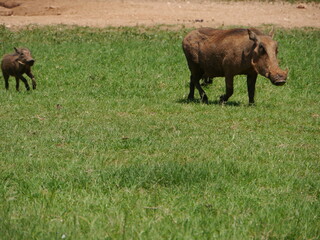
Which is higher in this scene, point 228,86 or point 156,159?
point 156,159

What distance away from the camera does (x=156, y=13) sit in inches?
913

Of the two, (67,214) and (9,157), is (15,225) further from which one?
(9,157)

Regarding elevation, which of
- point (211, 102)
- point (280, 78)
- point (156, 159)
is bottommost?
point (211, 102)

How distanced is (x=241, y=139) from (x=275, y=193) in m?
2.32

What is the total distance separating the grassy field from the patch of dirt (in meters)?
8.03

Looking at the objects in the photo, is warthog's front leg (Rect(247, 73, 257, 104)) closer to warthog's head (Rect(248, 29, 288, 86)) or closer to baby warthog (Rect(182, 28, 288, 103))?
baby warthog (Rect(182, 28, 288, 103))

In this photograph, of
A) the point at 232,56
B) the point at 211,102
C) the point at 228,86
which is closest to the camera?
the point at 232,56

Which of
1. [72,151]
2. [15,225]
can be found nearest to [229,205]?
[15,225]

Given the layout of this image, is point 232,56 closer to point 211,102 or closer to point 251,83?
point 251,83

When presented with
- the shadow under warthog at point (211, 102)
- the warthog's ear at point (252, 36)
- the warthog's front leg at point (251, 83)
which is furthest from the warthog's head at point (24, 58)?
the warthog's ear at point (252, 36)

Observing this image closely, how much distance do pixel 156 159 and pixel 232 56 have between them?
4.36 m

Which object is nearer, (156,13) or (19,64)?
(19,64)

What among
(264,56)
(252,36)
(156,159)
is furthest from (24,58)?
(156,159)

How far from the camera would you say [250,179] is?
229 inches
